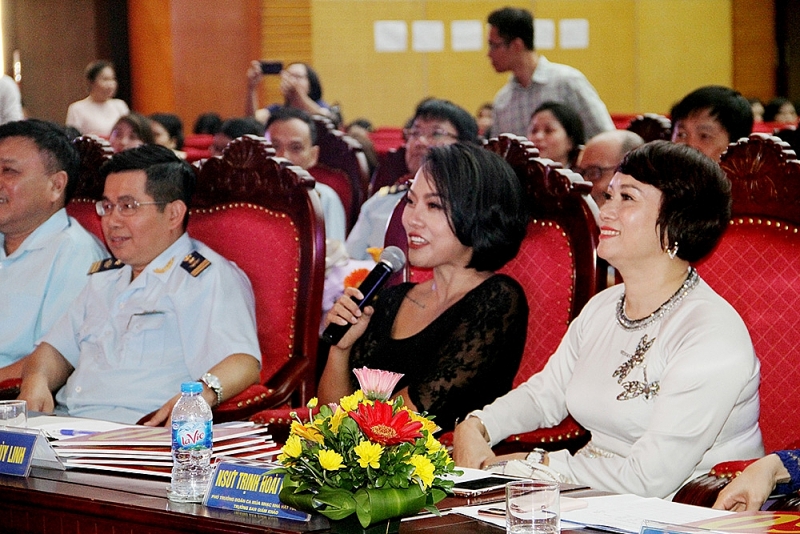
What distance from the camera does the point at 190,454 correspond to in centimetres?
160

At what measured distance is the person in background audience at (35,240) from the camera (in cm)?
306

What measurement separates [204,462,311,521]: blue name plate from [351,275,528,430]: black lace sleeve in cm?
83

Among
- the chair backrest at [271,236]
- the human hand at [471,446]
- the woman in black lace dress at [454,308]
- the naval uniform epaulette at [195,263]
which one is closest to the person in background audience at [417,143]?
the chair backrest at [271,236]

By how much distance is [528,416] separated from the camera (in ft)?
7.43

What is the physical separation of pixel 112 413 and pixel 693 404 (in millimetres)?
1485

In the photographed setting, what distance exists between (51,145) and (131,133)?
2.13m

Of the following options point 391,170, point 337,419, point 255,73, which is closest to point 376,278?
point 337,419

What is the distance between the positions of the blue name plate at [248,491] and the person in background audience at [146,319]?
1.04 meters

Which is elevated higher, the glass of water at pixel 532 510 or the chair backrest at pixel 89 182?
the chair backrest at pixel 89 182

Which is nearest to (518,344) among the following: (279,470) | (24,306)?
(279,470)

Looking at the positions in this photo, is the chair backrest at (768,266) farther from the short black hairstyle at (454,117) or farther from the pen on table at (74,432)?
the short black hairstyle at (454,117)

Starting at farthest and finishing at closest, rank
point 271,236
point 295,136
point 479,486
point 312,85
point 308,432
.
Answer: point 312,85 → point 295,136 → point 271,236 → point 479,486 → point 308,432

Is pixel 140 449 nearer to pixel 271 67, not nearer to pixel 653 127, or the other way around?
pixel 653 127

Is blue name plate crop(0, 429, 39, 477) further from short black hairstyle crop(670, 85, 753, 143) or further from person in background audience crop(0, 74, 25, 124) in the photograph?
person in background audience crop(0, 74, 25, 124)
